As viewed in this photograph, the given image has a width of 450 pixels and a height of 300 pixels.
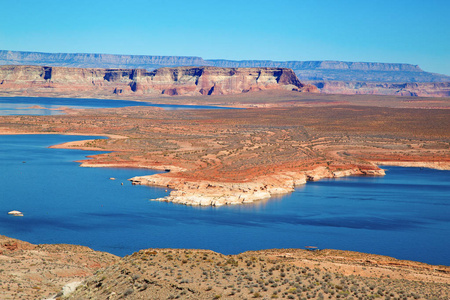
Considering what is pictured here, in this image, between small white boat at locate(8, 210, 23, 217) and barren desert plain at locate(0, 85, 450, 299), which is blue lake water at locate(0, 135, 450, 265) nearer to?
small white boat at locate(8, 210, 23, 217)

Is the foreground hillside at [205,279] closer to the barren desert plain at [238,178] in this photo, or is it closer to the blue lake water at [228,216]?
the barren desert plain at [238,178]

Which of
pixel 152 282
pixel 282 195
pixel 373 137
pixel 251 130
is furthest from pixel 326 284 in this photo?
pixel 251 130

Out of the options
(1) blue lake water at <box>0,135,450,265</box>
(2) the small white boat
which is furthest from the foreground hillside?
(2) the small white boat

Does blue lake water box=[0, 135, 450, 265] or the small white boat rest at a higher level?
blue lake water box=[0, 135, 450, 265]

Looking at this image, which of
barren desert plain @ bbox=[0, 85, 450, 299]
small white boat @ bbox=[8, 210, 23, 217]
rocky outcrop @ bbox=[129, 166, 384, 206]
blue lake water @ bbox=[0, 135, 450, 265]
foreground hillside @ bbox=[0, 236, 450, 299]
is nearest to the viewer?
foreground hillside @ bbox=[0, 236, 450, 299]

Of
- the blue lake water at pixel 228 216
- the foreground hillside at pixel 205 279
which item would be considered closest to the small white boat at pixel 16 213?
the blue lake water at pixel 228 216

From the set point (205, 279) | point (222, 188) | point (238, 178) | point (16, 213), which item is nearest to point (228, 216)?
point (222, 188)
